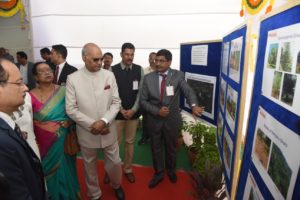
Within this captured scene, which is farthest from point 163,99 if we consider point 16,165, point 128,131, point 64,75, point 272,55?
point 16,165

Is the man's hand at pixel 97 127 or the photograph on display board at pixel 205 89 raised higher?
the photograph on display board at pixel 205 89

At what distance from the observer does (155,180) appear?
2695 millimetres

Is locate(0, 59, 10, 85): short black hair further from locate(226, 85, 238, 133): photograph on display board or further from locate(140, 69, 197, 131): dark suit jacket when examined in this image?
locate(140, 69, 197, 131): dark suit jacket

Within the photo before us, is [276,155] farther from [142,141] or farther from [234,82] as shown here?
[142,141]

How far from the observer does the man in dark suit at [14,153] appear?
85 cm

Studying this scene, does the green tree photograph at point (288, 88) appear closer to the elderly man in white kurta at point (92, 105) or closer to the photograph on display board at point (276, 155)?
the photograph on display board at point (276, 155)

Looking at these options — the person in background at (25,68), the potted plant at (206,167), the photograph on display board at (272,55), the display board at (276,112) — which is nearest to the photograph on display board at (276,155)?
the display board at (276,112)

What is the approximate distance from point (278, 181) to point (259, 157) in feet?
0.59

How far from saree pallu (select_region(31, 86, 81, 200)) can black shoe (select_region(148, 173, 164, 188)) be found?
0.88 m

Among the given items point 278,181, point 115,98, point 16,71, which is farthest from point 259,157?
point 115,98

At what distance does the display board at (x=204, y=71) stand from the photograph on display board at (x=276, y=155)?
3.81ft

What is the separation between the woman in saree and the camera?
192 centimetres

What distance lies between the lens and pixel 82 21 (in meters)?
4.45

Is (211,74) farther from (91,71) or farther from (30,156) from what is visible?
(30,156)
